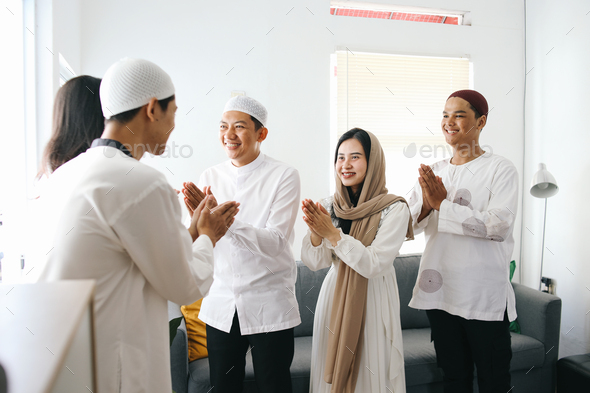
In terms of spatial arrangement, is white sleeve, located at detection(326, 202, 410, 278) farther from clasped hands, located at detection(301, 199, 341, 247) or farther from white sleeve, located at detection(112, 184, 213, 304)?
white sleeve, located at detection(112, 184, 213, 304)

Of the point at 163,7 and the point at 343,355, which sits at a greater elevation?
the point at 163,7

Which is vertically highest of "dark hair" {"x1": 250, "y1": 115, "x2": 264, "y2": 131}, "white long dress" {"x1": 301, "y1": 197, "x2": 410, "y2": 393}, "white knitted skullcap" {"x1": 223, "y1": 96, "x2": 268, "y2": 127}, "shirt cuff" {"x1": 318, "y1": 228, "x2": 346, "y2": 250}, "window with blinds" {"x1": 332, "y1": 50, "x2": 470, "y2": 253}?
"window with blinds" {"x1": 332, "y1": 50, "x2": 470, "y2": 253}

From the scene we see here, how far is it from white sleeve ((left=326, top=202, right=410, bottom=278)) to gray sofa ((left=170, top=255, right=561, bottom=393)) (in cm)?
91

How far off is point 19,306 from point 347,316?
1.44 m

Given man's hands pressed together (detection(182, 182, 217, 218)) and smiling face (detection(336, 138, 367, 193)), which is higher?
smiling face (detection(336, 138, 367, 193))

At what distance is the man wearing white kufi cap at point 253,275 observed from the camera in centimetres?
166

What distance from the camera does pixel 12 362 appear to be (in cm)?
33

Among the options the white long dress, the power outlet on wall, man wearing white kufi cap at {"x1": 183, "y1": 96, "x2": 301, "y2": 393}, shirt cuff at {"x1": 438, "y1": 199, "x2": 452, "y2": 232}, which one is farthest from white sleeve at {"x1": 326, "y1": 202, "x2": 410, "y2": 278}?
the power outlet on wall

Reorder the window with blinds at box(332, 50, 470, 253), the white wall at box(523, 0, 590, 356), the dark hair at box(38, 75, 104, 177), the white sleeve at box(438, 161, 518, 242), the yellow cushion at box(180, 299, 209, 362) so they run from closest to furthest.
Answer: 1. the dark hair at box(38, 75, 104, 177)
2. the white sleeve at box(438, 161, 518, 242)
3. the yellow cushion at box(180, 299, 209, 362)
4. the white wall at box(523, 0, 590, 356)
5. the window with blinds at box(332, 50, 470, 253)

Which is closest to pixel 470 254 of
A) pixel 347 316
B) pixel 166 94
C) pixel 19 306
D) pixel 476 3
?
pixel 347 316

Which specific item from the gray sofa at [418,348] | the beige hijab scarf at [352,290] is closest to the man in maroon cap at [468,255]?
the beige hijab scarf at [352,290]

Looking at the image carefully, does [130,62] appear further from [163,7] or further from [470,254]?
[163,7]

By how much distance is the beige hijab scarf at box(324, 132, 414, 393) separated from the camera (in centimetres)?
167

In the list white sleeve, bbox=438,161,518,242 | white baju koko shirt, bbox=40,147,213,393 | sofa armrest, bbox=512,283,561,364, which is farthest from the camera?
sofa armrest, bbox=512,283,561,364
